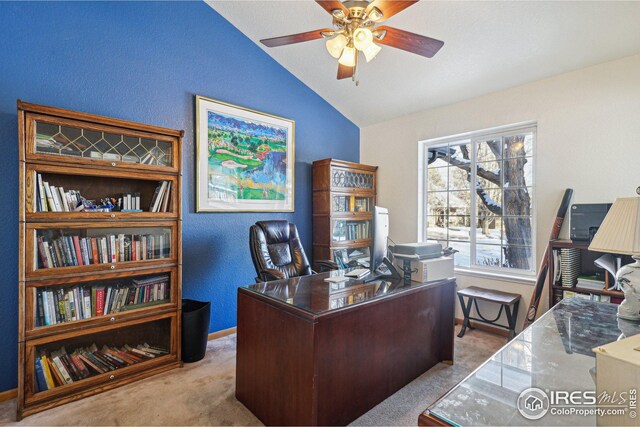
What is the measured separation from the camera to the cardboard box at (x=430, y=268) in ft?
7.31

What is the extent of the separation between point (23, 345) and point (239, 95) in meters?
2.67

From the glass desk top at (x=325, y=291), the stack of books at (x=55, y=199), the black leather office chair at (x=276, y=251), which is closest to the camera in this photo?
the glass desk top at (x=325, y=291)

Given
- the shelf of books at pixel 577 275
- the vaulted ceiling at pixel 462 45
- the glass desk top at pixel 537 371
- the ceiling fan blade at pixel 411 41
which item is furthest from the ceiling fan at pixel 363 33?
the shelf of books at pixel 577 275

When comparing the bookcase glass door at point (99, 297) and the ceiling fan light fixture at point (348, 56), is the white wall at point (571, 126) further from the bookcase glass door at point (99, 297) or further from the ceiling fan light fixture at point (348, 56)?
the bookcase glass door at point (99, 297)

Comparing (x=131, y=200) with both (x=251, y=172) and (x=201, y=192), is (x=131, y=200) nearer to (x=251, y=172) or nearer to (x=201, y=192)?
(x=201, y=192)

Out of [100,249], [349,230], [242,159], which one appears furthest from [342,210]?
[100,249]

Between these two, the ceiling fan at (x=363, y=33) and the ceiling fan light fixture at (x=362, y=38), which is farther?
the ceiling fan light fixture at (x=362, y=38)

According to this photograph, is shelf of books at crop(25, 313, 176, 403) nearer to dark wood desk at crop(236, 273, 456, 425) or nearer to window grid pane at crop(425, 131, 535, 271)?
dark wood desk at crop(236, 273, 456, 425)

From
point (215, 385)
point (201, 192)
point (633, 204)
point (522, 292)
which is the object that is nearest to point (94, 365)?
point (215, 385)

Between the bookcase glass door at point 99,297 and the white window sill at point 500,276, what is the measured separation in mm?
3045

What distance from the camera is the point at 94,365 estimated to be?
224cm

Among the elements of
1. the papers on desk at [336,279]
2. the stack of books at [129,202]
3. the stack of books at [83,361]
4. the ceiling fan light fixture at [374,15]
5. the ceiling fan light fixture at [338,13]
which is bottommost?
the stack of books at [83,361]

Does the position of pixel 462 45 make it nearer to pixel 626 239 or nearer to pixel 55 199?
pixel 626 239

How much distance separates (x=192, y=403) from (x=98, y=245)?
50.9 inches
